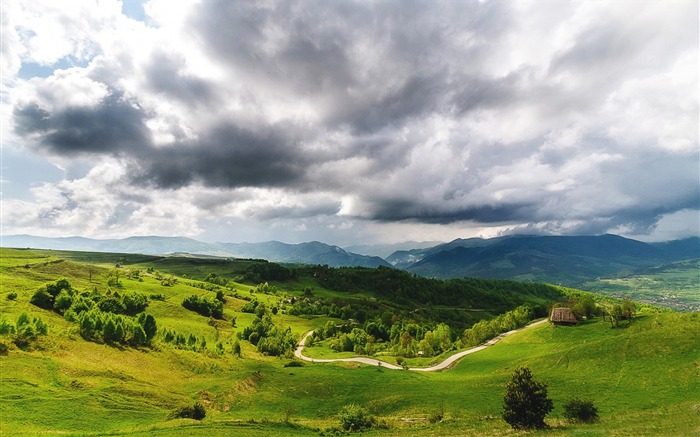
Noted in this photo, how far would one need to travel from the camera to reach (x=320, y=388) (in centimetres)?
7700

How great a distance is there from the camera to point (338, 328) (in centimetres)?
18850

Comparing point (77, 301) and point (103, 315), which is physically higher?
point (103, 315)

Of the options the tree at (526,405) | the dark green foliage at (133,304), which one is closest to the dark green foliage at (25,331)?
the dark green foliage at (133,304)

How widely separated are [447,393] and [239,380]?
151ft

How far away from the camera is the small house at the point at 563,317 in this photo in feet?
367

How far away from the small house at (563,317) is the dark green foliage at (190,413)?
11107 centimetres

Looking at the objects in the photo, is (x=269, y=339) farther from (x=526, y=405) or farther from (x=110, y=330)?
(x=526, y=405)

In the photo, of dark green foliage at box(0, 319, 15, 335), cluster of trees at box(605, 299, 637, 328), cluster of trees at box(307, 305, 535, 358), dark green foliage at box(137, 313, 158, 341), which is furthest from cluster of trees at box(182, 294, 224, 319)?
cluster of trees at box(605, 299, 637, 328)

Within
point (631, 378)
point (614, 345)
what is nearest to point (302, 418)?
point (631, 378)

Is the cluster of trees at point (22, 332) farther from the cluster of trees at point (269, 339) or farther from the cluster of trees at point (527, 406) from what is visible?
the cluster of trees at point (527, 406)

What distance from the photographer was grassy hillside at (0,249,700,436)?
1786 inches

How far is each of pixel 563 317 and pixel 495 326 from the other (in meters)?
41.5

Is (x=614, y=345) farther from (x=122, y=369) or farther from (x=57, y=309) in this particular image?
(x=57, y=309)

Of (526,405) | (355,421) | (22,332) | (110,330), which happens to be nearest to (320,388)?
(355,421)
